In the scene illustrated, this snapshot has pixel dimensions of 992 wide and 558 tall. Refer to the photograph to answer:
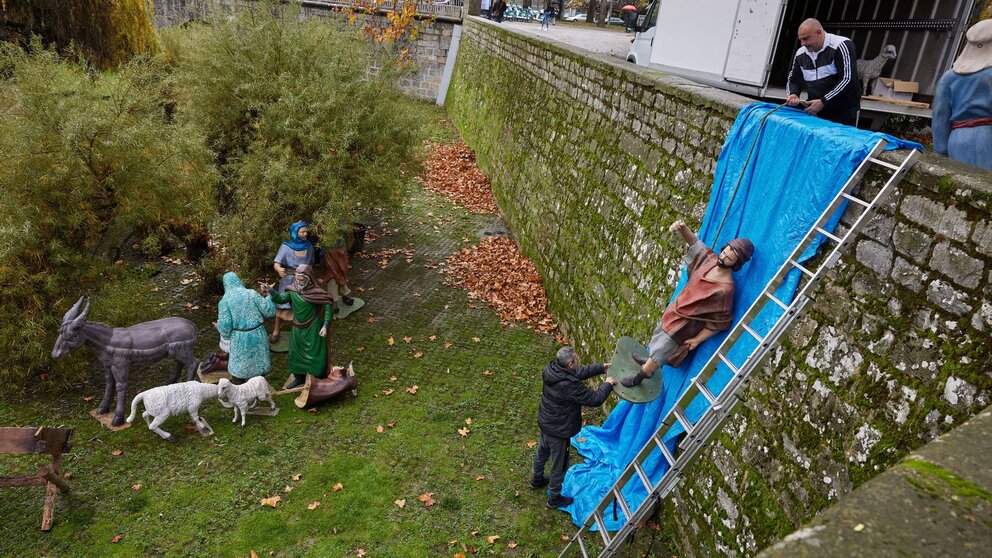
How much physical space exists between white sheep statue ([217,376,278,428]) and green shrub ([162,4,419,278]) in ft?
8.87

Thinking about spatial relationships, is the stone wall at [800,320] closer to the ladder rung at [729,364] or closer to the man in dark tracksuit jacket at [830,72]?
the ladder rung at [729,364]

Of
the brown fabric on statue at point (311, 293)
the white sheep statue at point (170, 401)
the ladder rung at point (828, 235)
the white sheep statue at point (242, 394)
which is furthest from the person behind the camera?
the brown fabric on statue at point (311, 293)

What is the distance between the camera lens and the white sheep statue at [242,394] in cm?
738

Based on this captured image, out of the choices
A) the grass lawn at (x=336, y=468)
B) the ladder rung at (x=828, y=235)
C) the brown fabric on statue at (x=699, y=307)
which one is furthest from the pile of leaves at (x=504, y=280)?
the ladder rung at (x=828, y=235)

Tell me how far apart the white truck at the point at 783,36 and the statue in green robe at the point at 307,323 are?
7.38 metres

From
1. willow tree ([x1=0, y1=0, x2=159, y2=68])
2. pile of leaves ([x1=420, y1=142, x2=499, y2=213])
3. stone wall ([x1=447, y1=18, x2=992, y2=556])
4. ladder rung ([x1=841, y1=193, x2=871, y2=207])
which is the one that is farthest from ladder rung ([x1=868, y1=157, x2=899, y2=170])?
willow tree ([x1=0, y1=0, x2=159, y2=68])

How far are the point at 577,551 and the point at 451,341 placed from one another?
4.34 meters

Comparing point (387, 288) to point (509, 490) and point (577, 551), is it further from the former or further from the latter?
point (577, 551)

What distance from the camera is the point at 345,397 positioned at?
826 centimetres

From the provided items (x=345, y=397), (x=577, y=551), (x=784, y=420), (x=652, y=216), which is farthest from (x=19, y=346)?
(x=784, y=420)

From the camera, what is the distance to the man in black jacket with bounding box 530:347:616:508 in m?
6.04

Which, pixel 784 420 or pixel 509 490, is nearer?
pixel 784 420

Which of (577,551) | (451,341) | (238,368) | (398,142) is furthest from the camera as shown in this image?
(398,142)

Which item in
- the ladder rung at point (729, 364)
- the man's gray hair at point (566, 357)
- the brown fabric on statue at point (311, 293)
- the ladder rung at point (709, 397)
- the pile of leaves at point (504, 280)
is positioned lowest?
the pile of leaves at point (504, 280)
